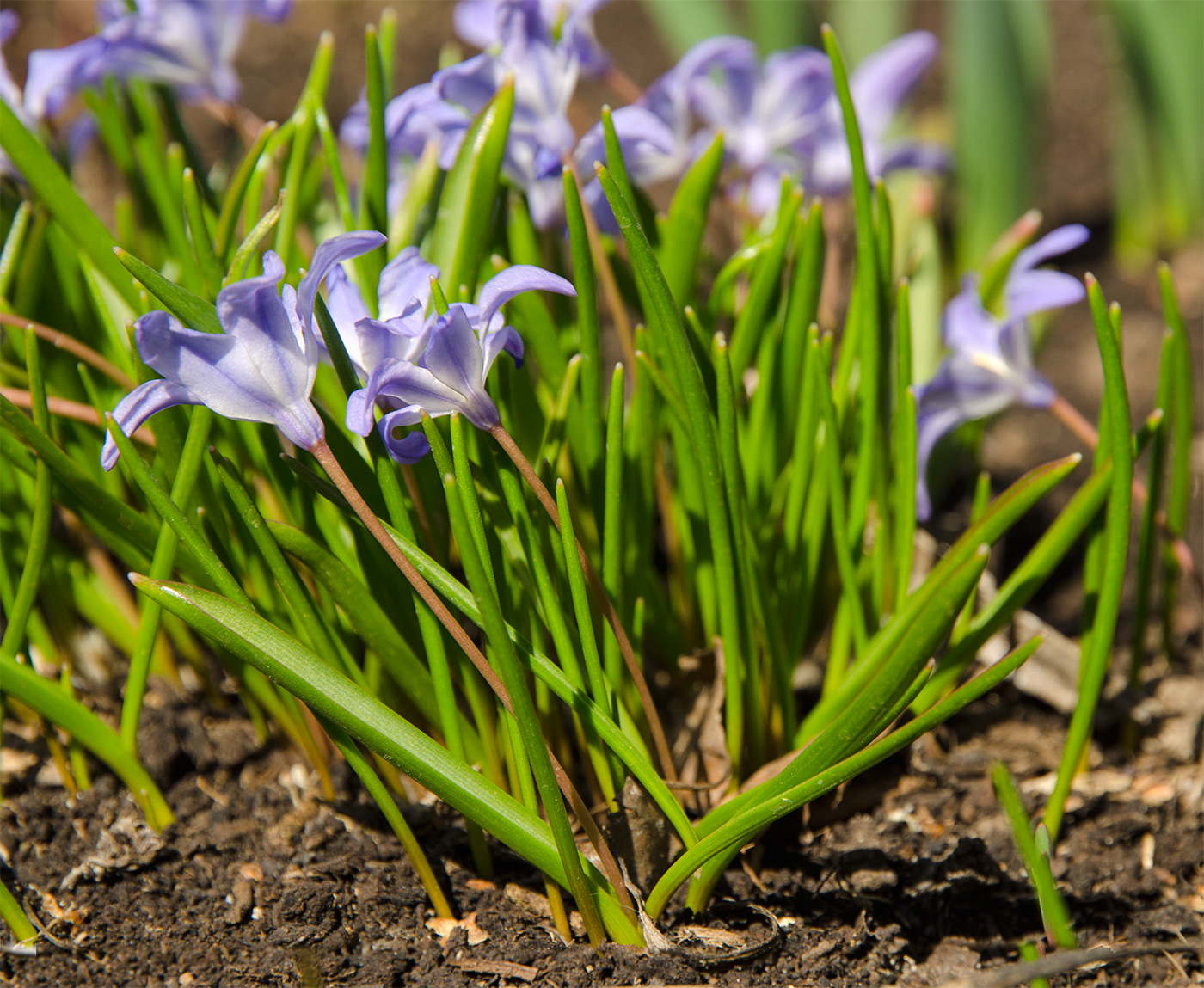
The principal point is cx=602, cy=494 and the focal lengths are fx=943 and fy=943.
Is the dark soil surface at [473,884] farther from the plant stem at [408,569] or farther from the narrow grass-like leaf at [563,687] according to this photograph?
the plant stem at [408,569]

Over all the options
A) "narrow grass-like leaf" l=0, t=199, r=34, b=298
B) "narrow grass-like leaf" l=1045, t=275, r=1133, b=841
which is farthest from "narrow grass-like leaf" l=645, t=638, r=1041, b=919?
"narrow grass-like leaf" l=0, t=199, r=34, b=298

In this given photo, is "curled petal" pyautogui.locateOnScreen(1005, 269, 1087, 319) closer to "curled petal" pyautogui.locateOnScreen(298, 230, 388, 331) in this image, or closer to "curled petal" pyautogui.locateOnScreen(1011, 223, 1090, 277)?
"curled petal" pyautogui.locateOnScreen(1011, 223, 1090, 277)

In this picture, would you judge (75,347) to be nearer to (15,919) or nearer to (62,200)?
(62,200)

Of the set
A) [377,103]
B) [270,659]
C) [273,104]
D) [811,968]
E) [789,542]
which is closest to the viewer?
[270,659]

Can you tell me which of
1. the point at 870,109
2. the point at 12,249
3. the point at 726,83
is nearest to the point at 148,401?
the point at 12,249

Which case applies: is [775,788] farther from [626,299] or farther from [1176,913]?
[626,299]

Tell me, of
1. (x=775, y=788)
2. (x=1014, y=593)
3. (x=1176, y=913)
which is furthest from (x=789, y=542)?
(x=1176, y=913)
